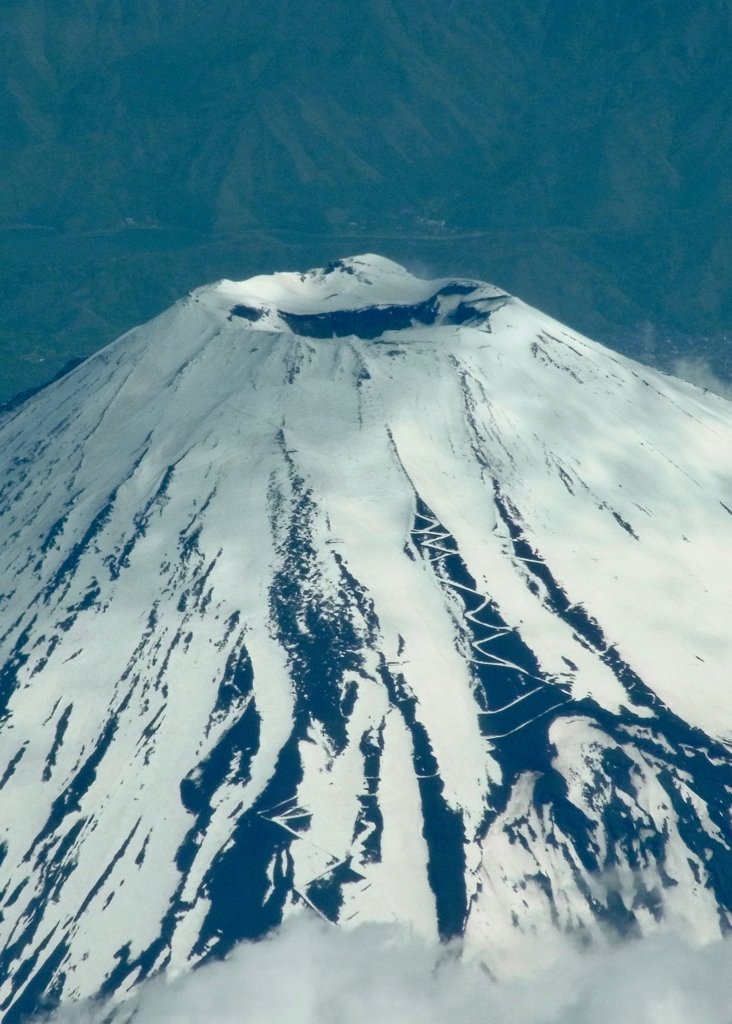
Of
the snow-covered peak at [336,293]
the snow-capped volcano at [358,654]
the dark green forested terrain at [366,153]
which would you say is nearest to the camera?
the snow-capped volcano at [358,654]

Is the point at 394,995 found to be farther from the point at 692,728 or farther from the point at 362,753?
the point at 692,728

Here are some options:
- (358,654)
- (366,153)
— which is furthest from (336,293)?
(366,153)

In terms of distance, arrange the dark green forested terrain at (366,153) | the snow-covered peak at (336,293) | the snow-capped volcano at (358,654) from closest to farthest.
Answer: the snow-capped volcano at (358,654), the snow-covered peak at (336,293), the dark green forested terrain at (366,153)

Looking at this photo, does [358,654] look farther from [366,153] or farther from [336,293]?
[366,153]

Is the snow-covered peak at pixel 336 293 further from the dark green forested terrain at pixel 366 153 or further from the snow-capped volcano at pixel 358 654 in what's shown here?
the dark green forested terrain at pixel 366 153

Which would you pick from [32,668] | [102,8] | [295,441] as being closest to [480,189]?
[102,8]

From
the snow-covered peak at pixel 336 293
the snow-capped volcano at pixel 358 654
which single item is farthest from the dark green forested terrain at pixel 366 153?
the snow-capped volcano at pixel 358 654

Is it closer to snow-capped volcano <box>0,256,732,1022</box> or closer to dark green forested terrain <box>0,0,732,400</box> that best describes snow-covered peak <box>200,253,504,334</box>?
snow-capped volcano <box>0,256,732,1022</box>
